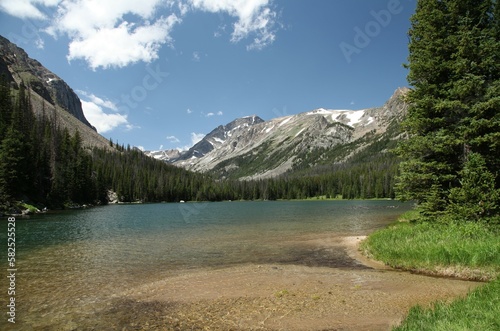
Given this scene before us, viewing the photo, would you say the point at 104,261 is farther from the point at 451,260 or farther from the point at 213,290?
the point at 451,260

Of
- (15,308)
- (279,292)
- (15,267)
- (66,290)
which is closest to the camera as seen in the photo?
(15,308)

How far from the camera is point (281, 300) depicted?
13109mm

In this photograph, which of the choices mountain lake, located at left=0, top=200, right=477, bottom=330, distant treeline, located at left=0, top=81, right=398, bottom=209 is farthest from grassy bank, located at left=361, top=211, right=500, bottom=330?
distant treeline, located at left=0, top=81, right=398, bottom=209

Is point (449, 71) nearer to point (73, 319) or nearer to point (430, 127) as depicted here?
point (430, 127)

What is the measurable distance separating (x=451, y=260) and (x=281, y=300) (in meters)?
9.37

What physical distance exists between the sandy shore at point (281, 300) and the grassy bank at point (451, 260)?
1.06 meters

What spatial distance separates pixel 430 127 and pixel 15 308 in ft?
92.6

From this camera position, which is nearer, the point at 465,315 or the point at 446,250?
the point at 465,315

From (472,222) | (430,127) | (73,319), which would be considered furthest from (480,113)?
(73,319)

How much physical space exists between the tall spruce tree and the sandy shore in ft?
29.7

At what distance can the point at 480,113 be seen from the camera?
20250 millimetres

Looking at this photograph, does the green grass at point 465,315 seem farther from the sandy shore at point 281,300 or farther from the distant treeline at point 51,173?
the distant treeline at point 51,173

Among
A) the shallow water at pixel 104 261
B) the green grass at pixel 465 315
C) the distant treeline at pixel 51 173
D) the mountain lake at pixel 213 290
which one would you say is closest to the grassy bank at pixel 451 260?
the green grass at pixel 465 315

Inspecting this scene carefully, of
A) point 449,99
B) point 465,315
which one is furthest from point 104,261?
point 449,99
